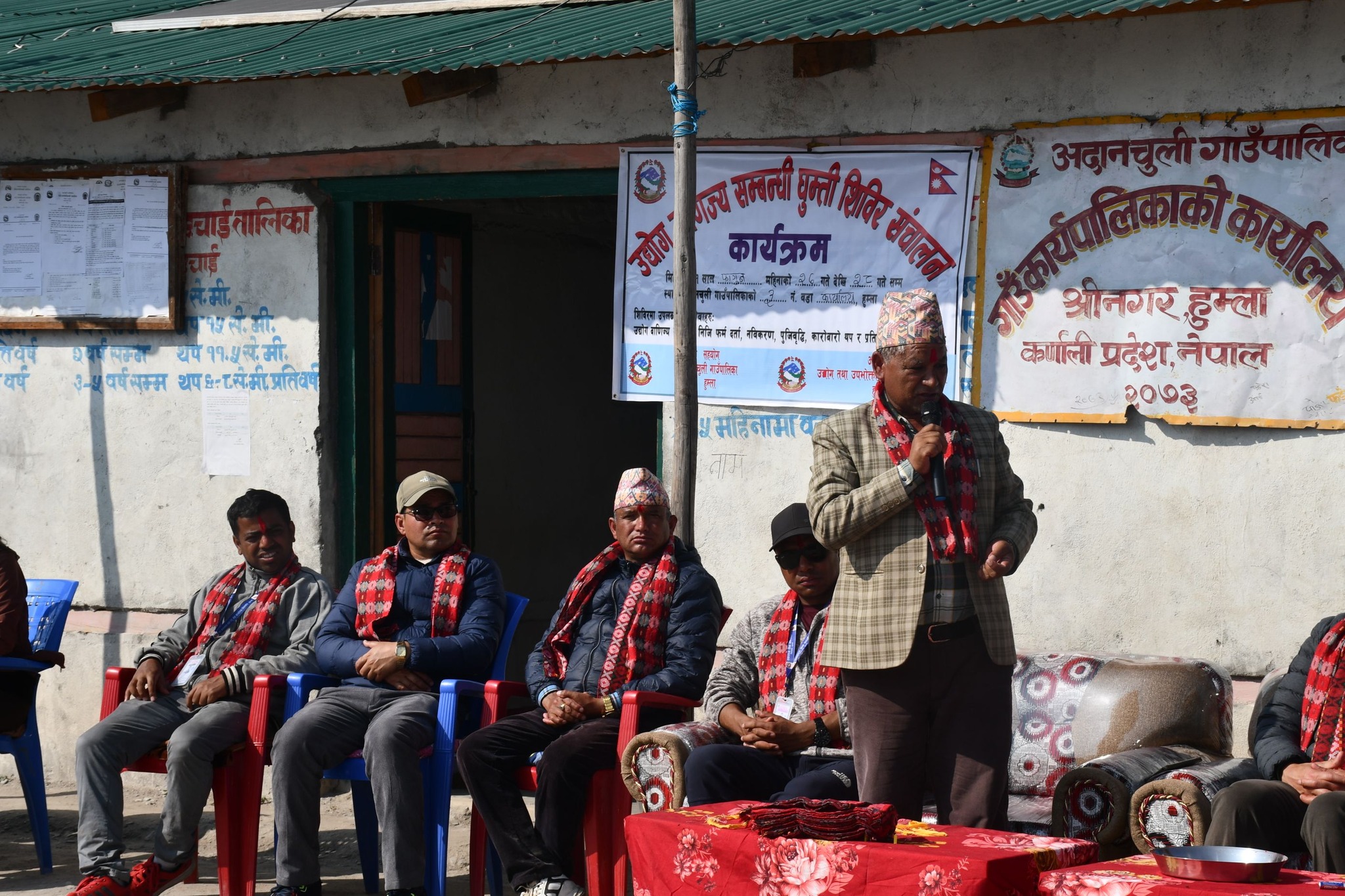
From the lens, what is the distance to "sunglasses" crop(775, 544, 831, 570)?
15.7ft

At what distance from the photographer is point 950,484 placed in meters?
3.86

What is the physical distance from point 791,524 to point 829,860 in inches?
64.9

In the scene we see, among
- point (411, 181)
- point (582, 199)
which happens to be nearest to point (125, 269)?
point (411, 181)

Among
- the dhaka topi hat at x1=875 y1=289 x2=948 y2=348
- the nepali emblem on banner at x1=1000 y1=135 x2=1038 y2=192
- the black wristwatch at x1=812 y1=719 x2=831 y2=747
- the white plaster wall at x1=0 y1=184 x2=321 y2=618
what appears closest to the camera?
the dhaka topi hat at x1=875 y1=289 x2=948 y2=348

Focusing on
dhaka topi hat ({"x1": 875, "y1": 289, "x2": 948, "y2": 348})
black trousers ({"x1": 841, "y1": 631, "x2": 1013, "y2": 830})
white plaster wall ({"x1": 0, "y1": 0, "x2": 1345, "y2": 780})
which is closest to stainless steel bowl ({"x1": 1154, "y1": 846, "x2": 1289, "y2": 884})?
black trousers ({"x1": 841, "y1": 631, "x2": 1013, "y2": 830})

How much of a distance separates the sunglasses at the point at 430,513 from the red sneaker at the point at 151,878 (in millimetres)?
1362

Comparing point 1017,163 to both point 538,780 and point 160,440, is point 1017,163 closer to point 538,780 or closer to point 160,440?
point 538,780

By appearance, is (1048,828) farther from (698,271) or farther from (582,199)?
(582,199)

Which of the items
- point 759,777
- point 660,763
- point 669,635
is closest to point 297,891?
point 660,763

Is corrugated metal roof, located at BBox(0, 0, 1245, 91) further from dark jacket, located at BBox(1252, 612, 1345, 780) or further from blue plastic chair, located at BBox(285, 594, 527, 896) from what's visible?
blue plastic chair, located at BBox(285, 594, 527, 896)

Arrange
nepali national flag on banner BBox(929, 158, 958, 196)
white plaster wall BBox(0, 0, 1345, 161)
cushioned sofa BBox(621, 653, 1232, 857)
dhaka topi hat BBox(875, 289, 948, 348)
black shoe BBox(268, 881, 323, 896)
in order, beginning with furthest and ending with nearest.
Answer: nepali national flag on banner BBox(929, 158, 958, 196) → white plaster wall BBox(0, 0, 1345, 161) → black shoe BBox(268, 881, 323, 896) → cushioned sofa BBox(621, 653, 1232, 857) → dhaka topi hat BBox(875, 289, 948, 348)

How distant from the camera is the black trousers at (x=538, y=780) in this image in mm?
4699

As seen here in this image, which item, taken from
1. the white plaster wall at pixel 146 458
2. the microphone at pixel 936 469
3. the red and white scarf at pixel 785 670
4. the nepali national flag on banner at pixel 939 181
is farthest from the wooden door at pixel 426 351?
the microphone at pixel 936 469

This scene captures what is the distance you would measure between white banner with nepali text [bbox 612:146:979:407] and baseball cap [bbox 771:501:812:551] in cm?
121
